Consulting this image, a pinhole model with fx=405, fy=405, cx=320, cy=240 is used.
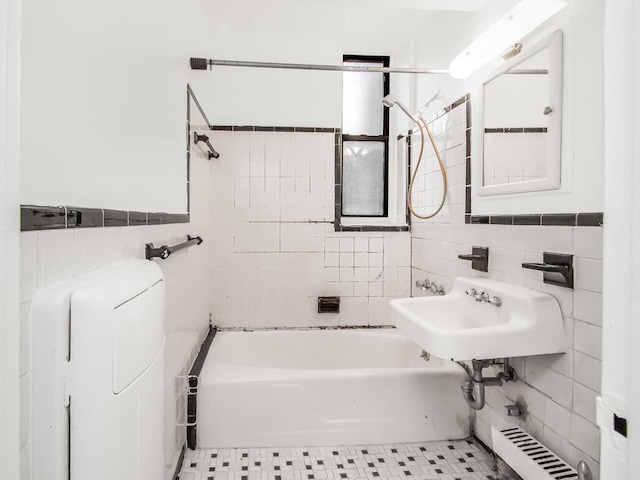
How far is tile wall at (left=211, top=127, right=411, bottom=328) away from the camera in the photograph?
9.46 feet

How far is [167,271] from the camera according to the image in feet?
5.44

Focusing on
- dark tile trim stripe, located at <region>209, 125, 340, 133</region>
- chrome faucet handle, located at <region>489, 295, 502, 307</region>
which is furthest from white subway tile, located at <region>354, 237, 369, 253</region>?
chrome faucet handle, located at <region>489, 295, 502, 307</region>

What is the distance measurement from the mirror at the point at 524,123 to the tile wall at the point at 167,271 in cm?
148

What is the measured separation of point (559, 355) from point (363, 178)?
201 cm

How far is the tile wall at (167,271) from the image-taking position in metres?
0.67

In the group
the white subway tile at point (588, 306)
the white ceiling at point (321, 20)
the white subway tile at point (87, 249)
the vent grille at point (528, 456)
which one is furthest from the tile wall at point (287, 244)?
the white subway tile at point (87, 249)

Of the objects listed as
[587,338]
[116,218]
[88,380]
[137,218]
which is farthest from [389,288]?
[88,380]

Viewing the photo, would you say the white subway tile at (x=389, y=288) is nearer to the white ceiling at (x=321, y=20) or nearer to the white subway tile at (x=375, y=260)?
the white subway tile at (x=375, y=260)

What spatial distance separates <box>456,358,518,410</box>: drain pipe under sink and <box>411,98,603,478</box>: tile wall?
38 mm

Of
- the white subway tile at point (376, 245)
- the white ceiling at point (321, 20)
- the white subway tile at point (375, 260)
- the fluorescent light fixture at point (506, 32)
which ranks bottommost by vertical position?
the white subway tile at point (375, 260)

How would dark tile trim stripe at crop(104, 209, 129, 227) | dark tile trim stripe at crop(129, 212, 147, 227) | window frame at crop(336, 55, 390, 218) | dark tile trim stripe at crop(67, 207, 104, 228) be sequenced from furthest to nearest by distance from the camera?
window frame at crop(336, 55, 390, 218), dark tile trim stripe at crop(129, 212, 147, 227), dark tile trim stripe at crop(104, 209, 129, 227), dark tile trim stripe at crop(67, 207, 104, 228)

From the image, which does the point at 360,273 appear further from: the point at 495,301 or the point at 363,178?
the point at 495,301

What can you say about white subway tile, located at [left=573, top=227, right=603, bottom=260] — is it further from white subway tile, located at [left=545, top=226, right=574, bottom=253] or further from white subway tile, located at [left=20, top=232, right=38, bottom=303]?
white subway tile, located at [left=20, top=232, right=38, bottom=303]

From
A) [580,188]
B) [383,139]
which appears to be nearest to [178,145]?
[580,188]
